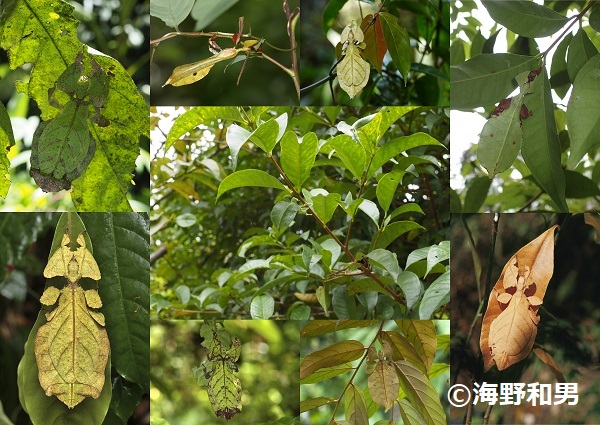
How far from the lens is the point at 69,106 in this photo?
1.36 meters

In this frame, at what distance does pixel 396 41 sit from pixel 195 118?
1.23 feet

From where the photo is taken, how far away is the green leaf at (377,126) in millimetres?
1291

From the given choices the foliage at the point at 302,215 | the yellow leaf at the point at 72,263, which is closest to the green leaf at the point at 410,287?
the foliage at the point at 302,215

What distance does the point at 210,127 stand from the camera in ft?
4.93

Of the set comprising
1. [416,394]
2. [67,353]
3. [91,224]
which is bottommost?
[416,394]

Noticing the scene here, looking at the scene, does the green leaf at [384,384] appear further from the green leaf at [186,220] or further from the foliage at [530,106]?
the green leaf at [186,220]

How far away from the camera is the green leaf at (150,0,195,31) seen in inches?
52.9

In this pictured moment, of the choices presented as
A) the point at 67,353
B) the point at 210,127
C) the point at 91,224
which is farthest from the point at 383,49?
the point at 67,353

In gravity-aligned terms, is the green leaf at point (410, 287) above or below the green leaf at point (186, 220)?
below

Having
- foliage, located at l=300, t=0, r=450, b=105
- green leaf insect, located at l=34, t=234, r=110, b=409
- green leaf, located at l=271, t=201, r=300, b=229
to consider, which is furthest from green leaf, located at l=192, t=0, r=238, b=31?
green leaf insect, located at l=34, t=234, r=110, b=409

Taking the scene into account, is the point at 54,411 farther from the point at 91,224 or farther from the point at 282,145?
the point at 282,145

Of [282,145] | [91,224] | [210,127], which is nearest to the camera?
[282,145]

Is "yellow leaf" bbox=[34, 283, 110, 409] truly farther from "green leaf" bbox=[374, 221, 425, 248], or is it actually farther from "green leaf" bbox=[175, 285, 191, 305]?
"green leaf" bbox=[374, 221, 425, 248]

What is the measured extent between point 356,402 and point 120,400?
422 mm
